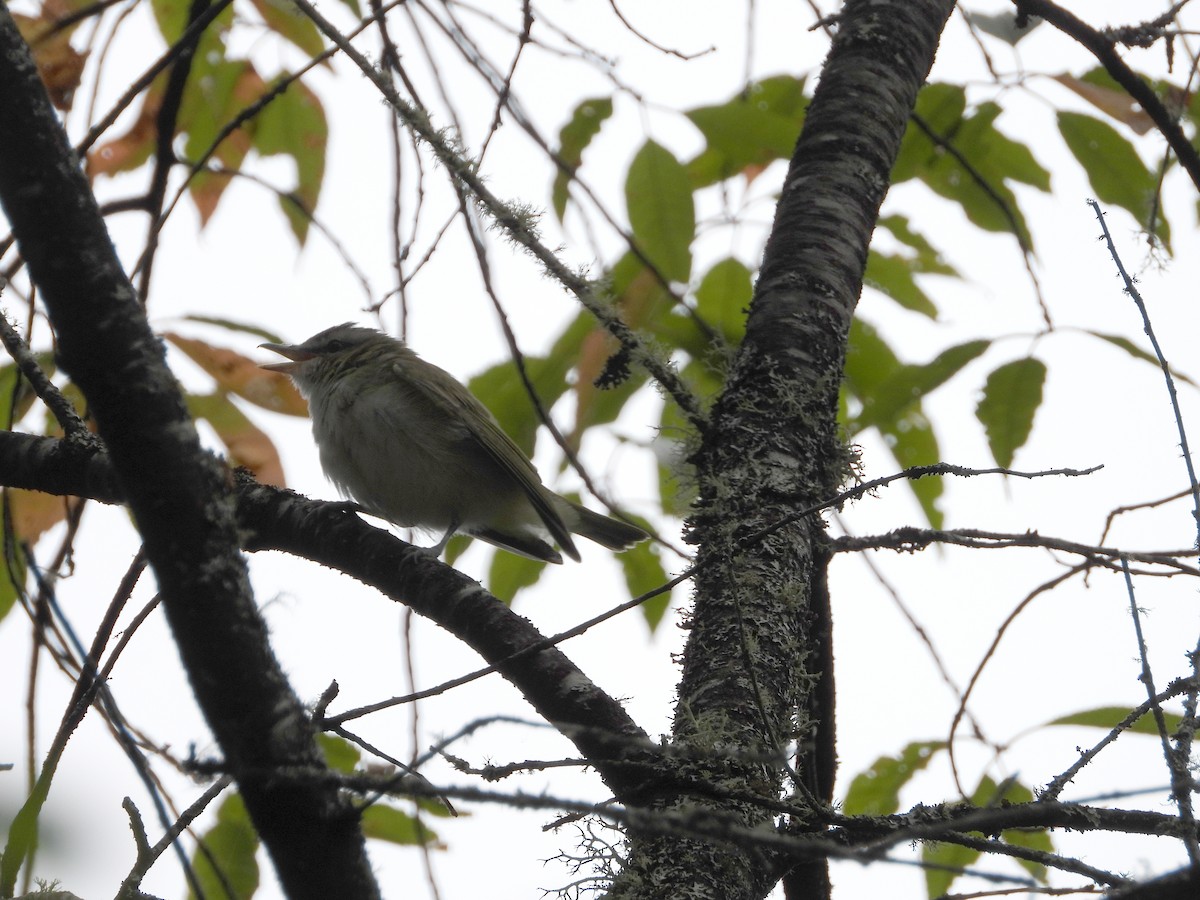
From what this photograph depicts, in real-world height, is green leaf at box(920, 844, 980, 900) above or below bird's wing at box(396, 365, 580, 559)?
below

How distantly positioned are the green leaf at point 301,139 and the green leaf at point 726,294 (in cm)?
126

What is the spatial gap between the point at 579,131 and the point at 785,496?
54.2 inches

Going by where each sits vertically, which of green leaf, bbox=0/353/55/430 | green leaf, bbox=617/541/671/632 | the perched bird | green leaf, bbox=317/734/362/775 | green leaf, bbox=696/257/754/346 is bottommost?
green leaf, bbox=317/734/362/775

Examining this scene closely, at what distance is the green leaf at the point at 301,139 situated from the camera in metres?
3.51

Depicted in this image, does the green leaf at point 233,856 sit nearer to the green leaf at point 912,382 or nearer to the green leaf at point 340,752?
the green leaf at point 340,752

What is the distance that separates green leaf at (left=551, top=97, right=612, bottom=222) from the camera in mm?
3146

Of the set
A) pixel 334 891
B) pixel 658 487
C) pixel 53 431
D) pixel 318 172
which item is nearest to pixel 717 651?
pixel 334 891

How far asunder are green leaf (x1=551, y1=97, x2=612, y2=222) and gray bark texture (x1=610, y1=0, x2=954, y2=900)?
59 centimetres

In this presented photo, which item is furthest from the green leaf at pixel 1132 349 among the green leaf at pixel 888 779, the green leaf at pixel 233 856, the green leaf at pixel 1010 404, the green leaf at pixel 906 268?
the green leaf at pixel 233 856

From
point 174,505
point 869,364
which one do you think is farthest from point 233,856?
point 869,364

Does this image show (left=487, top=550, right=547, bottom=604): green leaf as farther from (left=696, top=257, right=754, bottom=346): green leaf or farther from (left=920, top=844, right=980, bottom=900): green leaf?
(left=920, top=844, right=980, bottom=900): green leaf

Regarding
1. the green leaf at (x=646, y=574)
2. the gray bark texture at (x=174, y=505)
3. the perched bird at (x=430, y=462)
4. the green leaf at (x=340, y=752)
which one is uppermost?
the perched bird at (x=430, y=462)

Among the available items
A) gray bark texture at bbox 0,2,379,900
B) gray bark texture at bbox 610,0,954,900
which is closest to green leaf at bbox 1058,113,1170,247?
gray bark texture at bbox 610,0,954,900

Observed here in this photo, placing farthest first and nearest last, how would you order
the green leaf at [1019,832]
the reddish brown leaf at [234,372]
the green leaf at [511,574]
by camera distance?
the green leaf at [511,574], the reddish brown leaf at [234,372], the green leaf at [1019,832]
